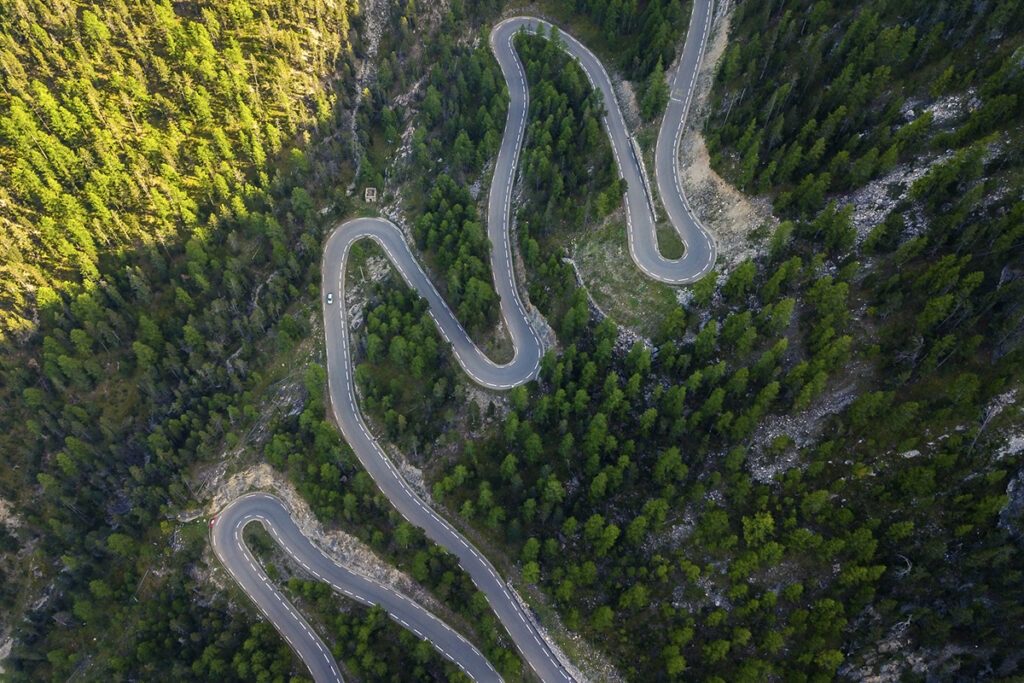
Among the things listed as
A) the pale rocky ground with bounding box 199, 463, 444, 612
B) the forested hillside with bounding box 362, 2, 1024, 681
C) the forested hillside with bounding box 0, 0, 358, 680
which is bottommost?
the forested hillside with bounding box 362, 2, 1024, 681

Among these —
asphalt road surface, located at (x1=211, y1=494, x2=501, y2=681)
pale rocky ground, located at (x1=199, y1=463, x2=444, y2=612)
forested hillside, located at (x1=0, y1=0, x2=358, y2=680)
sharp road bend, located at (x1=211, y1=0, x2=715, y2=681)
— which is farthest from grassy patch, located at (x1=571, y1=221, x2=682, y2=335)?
forested hillside, located at (x1=0, y1=0, x2=358, y2=680)

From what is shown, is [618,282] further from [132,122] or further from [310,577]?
[132,122]

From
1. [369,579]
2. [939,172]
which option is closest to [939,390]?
[939,172]

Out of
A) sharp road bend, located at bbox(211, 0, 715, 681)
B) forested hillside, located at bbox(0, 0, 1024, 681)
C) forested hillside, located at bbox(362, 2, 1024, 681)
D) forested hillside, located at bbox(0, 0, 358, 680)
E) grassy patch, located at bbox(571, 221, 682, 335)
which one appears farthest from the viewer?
forested hillside, located at bbox(0, 0, 358, 680)

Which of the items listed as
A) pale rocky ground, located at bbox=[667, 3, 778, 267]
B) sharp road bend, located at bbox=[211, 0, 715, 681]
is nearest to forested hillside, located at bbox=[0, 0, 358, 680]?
sharp road bend, located at bbox=[211, 0, 715, 681]

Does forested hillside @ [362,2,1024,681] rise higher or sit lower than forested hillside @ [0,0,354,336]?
lower

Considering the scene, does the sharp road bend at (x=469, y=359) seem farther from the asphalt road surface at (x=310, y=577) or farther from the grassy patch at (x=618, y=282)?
the grassy patch at (x=618, y=282)

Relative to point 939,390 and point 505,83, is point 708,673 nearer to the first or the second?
point 939,390

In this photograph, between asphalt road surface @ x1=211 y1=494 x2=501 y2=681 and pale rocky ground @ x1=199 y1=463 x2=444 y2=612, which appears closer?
asphalt road surface @ x1=211 y1=494 x2=501 y2=681

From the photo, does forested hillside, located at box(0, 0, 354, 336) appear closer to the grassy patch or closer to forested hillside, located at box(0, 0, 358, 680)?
forested hillside, located at box(0, 0, 358, 680)

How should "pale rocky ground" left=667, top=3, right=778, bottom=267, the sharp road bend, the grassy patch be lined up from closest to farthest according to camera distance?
the sharp road bend, the grassy patch, "pale rocky ground" left=667, top=3, right=778, bottom=267
